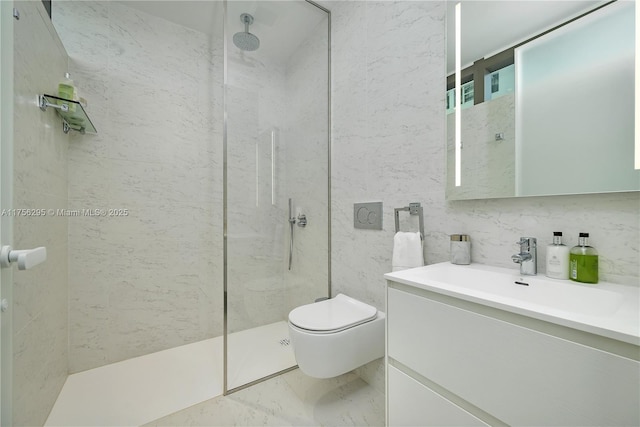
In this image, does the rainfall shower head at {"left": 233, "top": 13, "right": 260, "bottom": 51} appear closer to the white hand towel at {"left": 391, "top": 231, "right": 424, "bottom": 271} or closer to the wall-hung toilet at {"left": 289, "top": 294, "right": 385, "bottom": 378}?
the white hand towel at {"left": 391, "top": 231, "right": 424, "bottom": 271}

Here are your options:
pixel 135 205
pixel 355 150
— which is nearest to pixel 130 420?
pixel 135 205

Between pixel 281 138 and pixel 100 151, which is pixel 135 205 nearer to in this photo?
pixel 100 151

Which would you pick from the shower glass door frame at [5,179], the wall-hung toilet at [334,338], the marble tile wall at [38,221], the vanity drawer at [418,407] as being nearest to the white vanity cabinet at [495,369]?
the vanity drawer at [418,407]

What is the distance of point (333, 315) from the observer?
56.8 inches

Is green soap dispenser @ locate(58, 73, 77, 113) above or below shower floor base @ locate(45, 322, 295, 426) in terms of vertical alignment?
above

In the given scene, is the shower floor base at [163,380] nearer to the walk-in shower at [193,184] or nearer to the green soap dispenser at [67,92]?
the walk-in shower at [193,184]

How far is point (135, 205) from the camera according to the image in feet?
6.33

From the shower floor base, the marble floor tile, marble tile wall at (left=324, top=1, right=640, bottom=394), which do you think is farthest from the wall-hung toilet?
the shower floor base

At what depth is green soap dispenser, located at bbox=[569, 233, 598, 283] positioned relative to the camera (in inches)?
31.5

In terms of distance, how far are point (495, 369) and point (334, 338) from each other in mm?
712

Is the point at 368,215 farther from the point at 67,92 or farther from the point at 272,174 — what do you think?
the point at 67,92

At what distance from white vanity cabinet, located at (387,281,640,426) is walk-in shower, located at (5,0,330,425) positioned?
107 centimetres

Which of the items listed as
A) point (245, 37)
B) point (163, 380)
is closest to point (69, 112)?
point (245, 37)

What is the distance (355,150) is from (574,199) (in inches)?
43.8
